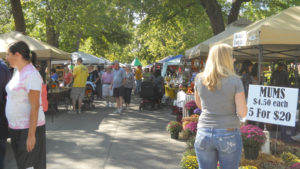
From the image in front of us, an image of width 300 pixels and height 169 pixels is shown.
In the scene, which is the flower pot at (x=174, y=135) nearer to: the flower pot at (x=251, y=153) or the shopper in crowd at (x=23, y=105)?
the flower pot at (x=251, y=153)

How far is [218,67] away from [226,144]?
0.67 m

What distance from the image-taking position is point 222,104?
291 cm

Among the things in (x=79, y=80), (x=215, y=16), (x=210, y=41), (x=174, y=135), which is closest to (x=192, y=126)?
(x=174, y=135)

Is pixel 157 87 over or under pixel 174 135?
over

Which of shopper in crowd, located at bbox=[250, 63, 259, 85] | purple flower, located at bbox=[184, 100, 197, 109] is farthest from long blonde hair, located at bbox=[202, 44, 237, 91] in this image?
shopper in crowd, located at bbox=[250, 63, 259, 85]

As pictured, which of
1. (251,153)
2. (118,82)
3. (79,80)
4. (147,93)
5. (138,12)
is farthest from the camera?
(138,12)

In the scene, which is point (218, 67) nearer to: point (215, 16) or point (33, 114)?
point (33, 114)

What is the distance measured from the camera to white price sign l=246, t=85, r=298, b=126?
5.04 metres

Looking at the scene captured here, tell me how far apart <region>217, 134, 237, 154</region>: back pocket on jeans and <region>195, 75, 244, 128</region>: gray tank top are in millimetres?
104

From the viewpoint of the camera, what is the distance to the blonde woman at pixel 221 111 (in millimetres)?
2873

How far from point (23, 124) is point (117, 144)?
4068 mm

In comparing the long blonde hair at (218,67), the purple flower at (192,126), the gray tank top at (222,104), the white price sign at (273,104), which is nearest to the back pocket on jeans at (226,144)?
the gray tank top at (222,104)

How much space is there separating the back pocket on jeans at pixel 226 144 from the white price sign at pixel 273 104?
2.46 m

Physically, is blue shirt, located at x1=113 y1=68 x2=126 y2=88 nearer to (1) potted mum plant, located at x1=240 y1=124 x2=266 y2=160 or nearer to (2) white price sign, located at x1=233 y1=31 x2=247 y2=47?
(2) white price sign, located at x1=233 y1=31 x2=247 y2=47
